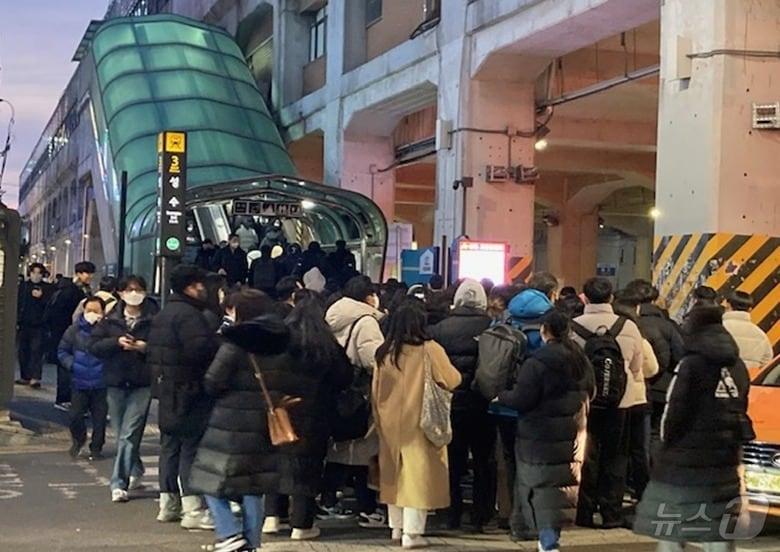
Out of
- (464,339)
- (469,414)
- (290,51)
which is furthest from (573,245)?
(464,339)

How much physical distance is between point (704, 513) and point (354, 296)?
335cm

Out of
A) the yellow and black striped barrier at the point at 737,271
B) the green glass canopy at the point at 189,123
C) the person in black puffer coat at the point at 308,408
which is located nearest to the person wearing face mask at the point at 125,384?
the person in black puffer coat at the point at 308,408

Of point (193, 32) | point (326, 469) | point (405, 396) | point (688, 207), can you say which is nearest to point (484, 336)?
point (405, 396)

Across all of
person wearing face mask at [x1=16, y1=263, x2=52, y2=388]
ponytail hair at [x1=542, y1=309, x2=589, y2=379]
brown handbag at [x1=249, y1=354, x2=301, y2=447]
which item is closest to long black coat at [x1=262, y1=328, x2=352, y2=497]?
brown handbag at [x1=249, y1=354, x2=301, y2=447]

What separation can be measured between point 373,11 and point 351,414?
56.0ft

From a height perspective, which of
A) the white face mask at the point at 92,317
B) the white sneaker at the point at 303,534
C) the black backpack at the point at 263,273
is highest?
the black backpack at the point at 263,273

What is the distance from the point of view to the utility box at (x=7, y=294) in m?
11.5

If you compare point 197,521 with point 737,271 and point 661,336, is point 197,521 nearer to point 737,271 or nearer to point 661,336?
point 661,336

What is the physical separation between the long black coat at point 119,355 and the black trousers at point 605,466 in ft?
11.7

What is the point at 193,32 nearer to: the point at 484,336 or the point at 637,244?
the point at 637,244

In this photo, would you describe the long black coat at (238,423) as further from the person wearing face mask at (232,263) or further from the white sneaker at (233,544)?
the person wearing face mask at (232,263)

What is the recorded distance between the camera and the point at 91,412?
1025cm

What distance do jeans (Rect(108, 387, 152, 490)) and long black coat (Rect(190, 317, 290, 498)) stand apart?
253 cm

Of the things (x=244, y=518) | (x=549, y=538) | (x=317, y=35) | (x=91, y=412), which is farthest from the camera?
(x=317, y=35)
